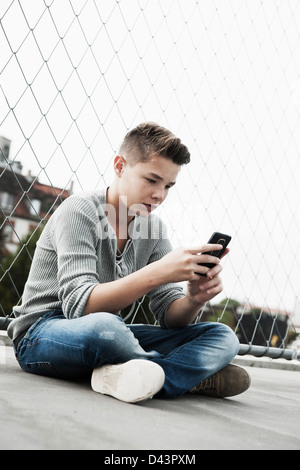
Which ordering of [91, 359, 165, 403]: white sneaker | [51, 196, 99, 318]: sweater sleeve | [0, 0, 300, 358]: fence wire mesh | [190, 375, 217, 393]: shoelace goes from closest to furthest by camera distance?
1. [91, 359, 165, 403]: white sneaker
2. [51, 196, 99, 318]: sweater sleeve
3. [190, 375, 217, 393]: shoelace
4. [0, 0, 300, 358]: fence wire mesh

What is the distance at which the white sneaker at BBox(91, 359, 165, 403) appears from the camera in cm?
71

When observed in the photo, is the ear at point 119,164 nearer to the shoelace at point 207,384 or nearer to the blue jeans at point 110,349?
the blue jeans at point 110,349

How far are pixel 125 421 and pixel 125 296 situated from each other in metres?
0.26

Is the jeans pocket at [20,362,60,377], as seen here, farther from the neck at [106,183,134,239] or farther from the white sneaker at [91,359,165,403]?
the neck at [106,183,134,239]

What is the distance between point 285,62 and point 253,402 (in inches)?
62.9

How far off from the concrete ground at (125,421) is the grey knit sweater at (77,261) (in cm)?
14

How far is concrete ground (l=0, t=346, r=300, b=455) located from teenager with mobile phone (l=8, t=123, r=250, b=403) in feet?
0.13

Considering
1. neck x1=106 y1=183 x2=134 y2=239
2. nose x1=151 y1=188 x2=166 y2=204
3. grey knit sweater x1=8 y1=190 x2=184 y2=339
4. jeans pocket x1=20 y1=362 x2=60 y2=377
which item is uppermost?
nose x1=151 y1=188 x2=166 y2=204

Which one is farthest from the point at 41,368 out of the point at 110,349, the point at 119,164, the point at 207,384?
the point at 119,164

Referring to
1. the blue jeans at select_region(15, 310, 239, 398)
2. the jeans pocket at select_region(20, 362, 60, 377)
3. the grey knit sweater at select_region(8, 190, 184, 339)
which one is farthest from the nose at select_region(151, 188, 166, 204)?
the jeans pocket at select_region(20, 362, 60, 377)

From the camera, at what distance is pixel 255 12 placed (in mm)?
1988

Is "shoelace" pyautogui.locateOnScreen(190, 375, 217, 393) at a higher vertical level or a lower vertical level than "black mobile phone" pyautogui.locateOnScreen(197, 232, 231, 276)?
lower

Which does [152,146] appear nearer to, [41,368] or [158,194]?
[158,194]

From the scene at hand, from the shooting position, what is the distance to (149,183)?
941mm
